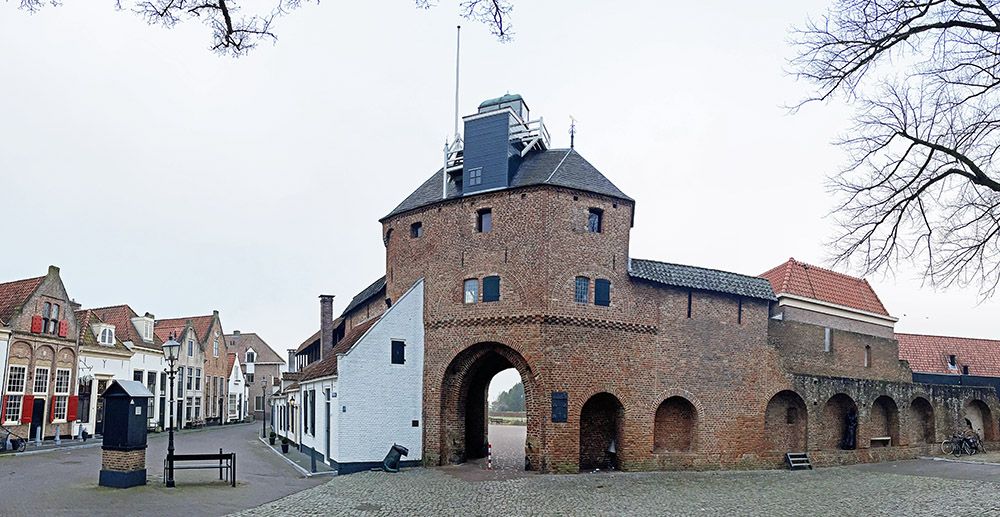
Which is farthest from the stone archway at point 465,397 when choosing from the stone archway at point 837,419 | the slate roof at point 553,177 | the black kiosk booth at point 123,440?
the stone archway at point 837,419

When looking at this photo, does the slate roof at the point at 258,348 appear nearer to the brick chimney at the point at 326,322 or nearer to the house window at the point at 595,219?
the brick chimney at the point at 326,322

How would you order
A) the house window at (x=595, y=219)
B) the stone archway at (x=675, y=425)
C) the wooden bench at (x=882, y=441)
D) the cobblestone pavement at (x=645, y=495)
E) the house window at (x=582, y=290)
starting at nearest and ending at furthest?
the cobblestone pavement at (x=645, y=495) < the house window at (x=582, y=290) < the house window at (x=595, y=219) < the stone archway at (x=675, y=425) < the wooden bench at (x=882, y=441)

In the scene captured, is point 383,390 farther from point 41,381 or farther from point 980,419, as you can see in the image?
point 980,419

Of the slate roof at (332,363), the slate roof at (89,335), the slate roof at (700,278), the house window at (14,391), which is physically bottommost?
the house window at (14,391)

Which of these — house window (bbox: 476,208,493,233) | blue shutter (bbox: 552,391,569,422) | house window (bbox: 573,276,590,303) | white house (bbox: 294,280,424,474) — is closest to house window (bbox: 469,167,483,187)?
house window (bbox: 476,208,493,233)

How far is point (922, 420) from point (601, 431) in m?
16.9

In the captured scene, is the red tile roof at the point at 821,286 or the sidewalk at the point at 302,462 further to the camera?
the red tile roof at the point at 821,286

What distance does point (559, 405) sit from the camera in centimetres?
2230

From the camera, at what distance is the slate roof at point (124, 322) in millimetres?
44875

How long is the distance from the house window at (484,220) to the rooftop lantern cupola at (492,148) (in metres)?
0.78

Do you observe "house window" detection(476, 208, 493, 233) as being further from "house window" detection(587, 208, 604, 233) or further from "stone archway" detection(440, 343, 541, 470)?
"stone archway" detection(440, 343, 541, 470)

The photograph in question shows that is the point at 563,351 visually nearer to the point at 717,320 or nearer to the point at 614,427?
the point at 614,427

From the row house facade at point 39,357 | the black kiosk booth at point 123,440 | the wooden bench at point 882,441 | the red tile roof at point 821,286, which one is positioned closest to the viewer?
the black kiosk booth at point 123,440

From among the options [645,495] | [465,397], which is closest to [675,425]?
A: [465,397]
